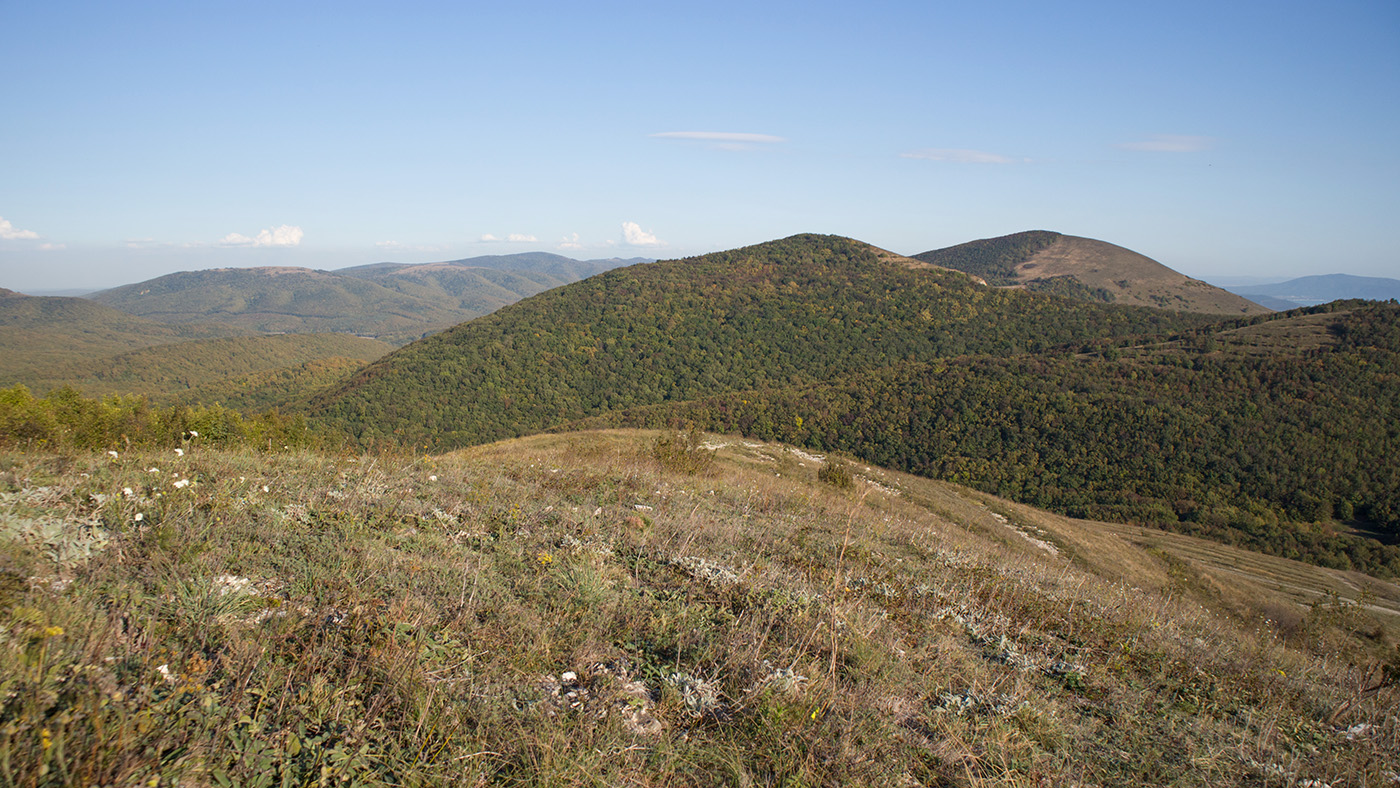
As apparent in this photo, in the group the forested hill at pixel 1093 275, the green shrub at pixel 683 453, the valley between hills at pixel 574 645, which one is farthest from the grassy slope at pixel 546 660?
the forested hill at pixel 1093 275

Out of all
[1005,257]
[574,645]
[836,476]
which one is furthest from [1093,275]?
[574,645]

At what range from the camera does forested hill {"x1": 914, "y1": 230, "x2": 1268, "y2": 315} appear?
146500mm

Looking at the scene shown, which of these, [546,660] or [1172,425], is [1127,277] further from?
[546,660]

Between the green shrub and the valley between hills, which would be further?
the green shrub

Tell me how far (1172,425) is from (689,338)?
68116 millimetres

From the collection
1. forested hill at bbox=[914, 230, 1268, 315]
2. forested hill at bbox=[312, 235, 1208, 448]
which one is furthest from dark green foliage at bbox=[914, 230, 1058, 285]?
forested hill at bbox=[312, 235, 1208, 448]

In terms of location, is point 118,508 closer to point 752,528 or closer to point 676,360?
point 752,528

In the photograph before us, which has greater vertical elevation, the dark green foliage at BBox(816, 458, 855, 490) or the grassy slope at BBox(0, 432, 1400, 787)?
the grassy slope at BBox(0, 432, 1400, 787)

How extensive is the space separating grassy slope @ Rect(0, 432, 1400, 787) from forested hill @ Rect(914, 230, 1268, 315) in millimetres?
172072

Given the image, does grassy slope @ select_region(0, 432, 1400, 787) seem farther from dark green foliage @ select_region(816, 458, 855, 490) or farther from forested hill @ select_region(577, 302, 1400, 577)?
forested hill @ select_region(577, 302, 1400, 577)

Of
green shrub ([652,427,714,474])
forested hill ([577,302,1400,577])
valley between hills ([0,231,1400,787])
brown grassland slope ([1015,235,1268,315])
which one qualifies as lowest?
forested hill ([577,302,1400,577])

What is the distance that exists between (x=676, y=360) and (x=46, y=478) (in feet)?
299

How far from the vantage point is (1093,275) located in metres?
165

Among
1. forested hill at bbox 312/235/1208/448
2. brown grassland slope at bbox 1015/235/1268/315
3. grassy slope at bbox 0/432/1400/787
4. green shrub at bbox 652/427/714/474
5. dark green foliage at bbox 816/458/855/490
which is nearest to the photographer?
grassy slope at bbox 0/432/1400/787
